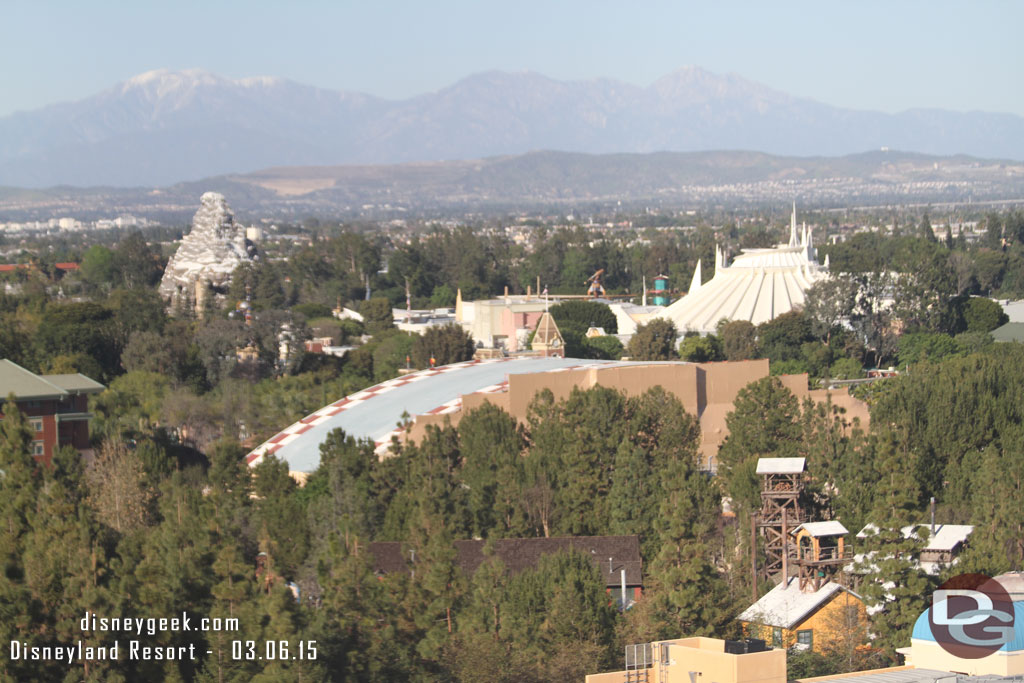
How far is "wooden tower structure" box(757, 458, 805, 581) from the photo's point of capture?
3020 cm

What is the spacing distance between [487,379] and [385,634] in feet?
84.2

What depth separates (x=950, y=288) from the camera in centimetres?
7556

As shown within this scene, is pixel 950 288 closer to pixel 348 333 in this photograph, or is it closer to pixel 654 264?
pixel 348 333

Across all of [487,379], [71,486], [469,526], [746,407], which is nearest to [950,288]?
[487,379]

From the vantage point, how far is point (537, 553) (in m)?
30.9

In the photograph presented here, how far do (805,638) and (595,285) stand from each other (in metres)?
83.8

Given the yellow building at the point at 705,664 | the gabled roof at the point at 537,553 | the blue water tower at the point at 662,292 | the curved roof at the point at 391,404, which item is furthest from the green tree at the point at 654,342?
the yellow building at the point at 705,664

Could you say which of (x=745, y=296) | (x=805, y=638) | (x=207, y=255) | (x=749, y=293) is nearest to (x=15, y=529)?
(x=805, y=638)

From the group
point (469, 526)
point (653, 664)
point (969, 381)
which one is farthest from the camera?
point (969, 381)

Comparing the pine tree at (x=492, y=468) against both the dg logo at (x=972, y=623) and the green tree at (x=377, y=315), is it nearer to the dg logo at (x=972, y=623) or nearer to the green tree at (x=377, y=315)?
→ the dg logo at (x=972, y=623)

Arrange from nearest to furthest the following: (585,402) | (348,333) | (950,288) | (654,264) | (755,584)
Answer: (755,584) < (585,402) < (950,288) < (348,333) < (654,264)

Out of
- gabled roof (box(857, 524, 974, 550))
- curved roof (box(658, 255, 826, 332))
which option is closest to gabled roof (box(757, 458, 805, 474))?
gabled roof (box(857, 524, 974, 550))

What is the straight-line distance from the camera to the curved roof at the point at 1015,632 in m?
19.8

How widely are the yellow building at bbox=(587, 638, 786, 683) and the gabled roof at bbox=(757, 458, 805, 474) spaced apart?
39.5 ft
